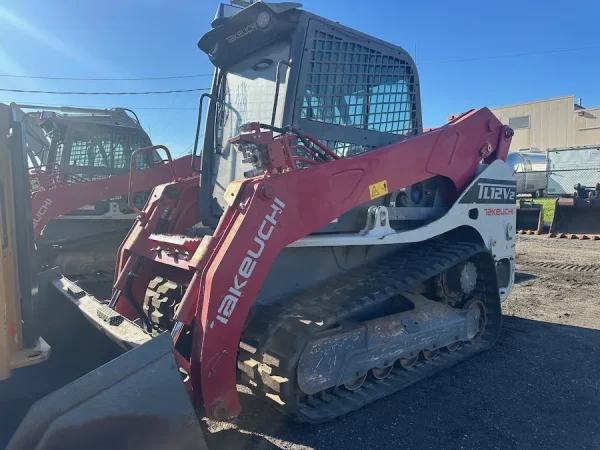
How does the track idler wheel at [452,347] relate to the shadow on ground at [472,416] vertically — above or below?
above

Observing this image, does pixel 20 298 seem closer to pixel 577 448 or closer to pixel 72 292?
pixel 72 292

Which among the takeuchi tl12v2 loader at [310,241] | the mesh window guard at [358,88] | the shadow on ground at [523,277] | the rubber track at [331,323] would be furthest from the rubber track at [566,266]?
the mesh window guard at [358,88]

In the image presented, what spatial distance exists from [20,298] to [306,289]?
188cm

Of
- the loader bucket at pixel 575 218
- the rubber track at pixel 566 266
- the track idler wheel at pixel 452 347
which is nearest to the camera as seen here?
the track idler wheel at pixel 452 347

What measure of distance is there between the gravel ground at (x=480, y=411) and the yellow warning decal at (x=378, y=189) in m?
1.56

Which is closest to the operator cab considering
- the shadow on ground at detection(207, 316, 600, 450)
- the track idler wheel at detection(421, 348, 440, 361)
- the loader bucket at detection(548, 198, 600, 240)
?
the track idler wheel at detection(421, 348, 440, 361)

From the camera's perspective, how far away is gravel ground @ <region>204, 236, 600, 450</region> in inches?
126

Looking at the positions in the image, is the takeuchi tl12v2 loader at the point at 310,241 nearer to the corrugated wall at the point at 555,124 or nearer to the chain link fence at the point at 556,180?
the chain link fence at the point at 556,180

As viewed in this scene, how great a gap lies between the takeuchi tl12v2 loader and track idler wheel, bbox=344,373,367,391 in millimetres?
14

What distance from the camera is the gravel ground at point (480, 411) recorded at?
3.20 meters

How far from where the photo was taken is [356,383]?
3.70m

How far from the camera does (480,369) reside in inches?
173

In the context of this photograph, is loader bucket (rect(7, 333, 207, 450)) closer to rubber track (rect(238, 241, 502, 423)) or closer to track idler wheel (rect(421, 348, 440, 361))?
rubber track (rect(238, 241, 502, 423))

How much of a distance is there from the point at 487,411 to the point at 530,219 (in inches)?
506
